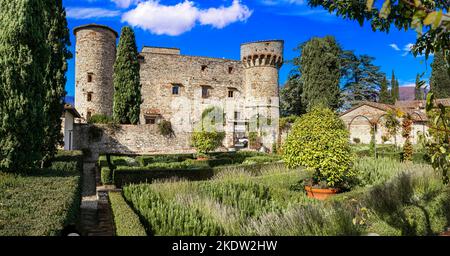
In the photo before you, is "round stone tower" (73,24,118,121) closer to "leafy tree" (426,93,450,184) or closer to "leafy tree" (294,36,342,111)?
"leafy tree" (294,36,342,111)

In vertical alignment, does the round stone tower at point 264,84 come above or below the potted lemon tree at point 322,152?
above

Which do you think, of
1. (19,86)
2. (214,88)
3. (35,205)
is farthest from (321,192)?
(214,88)

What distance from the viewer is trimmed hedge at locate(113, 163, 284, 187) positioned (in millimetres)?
11548

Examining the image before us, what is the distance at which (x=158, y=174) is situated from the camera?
1216cm

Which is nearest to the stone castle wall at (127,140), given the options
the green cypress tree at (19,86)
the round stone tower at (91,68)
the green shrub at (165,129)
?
the green shrub at (165,129)

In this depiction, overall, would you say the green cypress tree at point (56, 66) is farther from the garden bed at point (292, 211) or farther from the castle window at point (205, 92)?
the castle window at point (205, 92)

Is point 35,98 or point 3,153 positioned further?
point 35,98

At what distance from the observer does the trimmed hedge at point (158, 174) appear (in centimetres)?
1155

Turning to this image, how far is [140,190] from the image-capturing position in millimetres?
7590

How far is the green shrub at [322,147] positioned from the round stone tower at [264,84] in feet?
67.2

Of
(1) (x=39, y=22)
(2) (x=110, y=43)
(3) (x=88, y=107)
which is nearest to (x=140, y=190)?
(1) (x=39, y=22)

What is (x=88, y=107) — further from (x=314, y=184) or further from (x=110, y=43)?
(x=314, y=184)

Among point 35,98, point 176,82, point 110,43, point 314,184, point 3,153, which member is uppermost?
point 110,43
